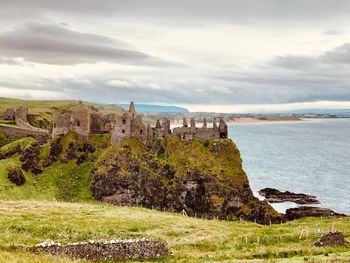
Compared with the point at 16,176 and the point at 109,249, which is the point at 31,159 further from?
the point at 109,249

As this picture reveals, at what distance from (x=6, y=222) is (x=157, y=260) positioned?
68.0 ft

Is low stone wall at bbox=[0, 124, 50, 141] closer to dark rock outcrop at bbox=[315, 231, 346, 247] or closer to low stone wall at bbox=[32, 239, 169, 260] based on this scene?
low stone wall at bbox=[32, 239, 169, 260]

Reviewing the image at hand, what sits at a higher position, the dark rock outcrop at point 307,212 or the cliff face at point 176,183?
the cliff face at point 176,183

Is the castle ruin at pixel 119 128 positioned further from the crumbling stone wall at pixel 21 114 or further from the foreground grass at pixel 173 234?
the foreground grass at pixel 173 234

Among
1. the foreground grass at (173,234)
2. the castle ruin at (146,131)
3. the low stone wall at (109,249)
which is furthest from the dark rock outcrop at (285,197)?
the low stone wall at (109,249)

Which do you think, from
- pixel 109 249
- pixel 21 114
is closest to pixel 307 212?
pixel 21 114

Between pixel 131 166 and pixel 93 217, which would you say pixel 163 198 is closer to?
pixel 131 166

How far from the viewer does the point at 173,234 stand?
48375 mm

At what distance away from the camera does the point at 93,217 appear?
5566 cm

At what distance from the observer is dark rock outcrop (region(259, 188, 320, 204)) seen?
128375mm

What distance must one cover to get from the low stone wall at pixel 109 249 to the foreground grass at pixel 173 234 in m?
1.45

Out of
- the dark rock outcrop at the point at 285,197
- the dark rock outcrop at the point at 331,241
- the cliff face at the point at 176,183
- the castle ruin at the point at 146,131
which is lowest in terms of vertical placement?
the dark rock outcrop at the point at 285,197

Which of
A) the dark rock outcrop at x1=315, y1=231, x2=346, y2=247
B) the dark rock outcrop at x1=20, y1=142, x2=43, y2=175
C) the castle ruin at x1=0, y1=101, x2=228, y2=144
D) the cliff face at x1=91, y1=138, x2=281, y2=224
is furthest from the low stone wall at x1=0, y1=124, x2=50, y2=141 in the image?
the dark rock outcrop at x1=315, y1=231, x2=346, y2=247

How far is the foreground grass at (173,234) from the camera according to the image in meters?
36.5
